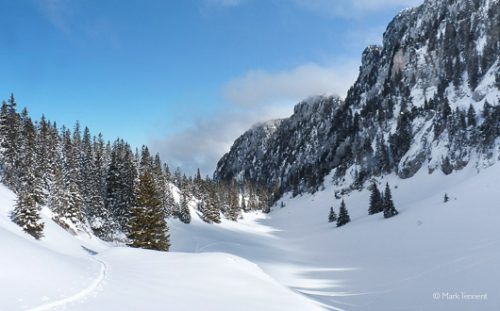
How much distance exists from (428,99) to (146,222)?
88.5 meters

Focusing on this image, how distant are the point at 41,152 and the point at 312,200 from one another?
91103mm

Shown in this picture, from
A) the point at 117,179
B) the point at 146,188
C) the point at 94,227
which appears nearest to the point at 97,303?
the point at 146,188

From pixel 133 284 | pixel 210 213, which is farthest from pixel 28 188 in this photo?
pixel 210 213

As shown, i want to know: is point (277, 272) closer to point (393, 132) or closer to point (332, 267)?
point (332, 267)

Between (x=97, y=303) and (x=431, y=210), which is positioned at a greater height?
(x=431, y=210)

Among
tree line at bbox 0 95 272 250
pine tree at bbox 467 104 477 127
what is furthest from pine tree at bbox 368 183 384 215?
tree line at bbox 0 95 272 250

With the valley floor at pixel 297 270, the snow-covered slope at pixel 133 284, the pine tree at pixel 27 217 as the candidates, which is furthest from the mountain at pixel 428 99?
the pine tree at pixel 27 217

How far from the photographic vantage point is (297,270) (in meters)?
35.1

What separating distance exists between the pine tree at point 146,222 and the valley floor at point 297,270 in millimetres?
4618

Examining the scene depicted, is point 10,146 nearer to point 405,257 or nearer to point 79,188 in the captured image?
point 79,188

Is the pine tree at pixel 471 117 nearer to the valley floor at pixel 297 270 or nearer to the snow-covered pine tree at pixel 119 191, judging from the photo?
the valley floor at pixel 297 270

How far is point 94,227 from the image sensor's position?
5319 centimetres

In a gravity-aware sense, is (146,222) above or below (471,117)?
below

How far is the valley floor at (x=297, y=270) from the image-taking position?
1148cm
